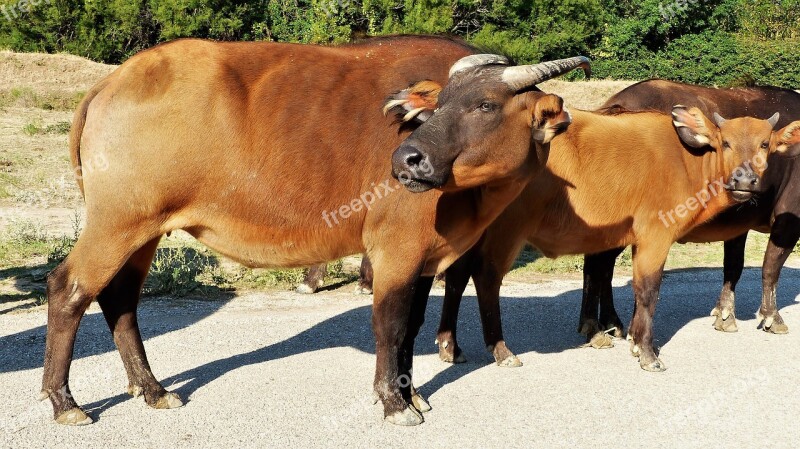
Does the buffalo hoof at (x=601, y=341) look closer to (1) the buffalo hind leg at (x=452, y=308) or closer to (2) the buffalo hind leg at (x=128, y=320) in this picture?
(1) the buffalo hind leg at (x=452, y=308)

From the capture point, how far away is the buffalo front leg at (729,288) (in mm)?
9406

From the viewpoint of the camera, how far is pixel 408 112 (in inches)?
235

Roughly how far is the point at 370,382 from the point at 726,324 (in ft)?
14.1

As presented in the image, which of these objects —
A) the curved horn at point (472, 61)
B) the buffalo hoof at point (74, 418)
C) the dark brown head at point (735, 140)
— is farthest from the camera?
the dark brown head at point (735, 140)

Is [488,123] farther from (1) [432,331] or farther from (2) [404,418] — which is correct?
(1) [432,331]

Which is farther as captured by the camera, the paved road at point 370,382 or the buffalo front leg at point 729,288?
the buffalo front leg at point 729,288

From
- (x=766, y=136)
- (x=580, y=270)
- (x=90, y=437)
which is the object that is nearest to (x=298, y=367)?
(x=90, y=437)

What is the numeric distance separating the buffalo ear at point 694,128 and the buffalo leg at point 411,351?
3.15 metres

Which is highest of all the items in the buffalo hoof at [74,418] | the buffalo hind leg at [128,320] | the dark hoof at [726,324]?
the buffalo hind leg at [128,320]

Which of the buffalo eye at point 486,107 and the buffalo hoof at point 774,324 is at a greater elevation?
the buffalo eye at point 486,107

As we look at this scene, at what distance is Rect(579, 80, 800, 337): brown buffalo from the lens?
888cm

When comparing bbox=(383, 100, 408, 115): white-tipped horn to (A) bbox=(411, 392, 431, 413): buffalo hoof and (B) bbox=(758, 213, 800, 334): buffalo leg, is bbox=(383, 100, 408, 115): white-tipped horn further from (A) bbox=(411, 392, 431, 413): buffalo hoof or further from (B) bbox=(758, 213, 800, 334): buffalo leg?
(B) bbox=(758, 213, 800, 334): buffalo leg

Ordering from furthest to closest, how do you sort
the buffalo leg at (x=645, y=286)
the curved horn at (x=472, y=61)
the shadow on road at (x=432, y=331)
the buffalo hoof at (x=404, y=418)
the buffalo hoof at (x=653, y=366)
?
the buffalo leg at (x=645, y=286) → the buffalo hoof at (x=653, y=366) → the shadow on road at (x=432, y=331) → the buffalo hoof at (x=404, y=418) → the curved horn at (x=472, y=61)

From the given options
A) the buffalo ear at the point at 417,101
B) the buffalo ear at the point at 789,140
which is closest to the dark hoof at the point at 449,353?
the buffalo ear at the point at 417,101
